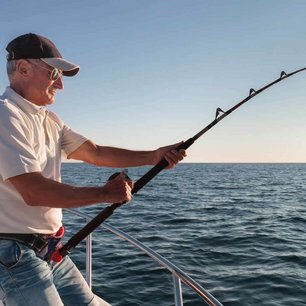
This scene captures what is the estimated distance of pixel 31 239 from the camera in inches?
83.3

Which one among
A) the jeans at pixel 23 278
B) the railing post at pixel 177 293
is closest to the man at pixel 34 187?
the jeans at pixel 23 278

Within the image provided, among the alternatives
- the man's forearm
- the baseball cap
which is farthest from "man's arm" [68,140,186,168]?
the baseball cap

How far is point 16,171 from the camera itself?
1.83 m

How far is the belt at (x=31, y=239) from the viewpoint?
6.72 feet

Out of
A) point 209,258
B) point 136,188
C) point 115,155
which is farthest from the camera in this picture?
point 209,258

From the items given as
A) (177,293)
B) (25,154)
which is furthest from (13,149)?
(177,293)

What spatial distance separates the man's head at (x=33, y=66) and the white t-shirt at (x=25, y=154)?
0.26 ft

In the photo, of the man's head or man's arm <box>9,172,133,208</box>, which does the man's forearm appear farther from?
man's arm <box>9,172,133,208</box>

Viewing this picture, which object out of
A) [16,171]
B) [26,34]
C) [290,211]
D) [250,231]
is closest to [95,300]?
[16,171]

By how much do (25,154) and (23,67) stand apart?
0.56 metres

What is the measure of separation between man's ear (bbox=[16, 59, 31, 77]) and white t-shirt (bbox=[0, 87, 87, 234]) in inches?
4.8

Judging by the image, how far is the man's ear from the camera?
7.04 ft

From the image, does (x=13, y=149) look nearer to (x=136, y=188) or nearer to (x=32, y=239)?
(x=32, y=239)

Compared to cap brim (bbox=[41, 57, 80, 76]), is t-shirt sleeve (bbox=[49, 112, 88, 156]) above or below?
below
